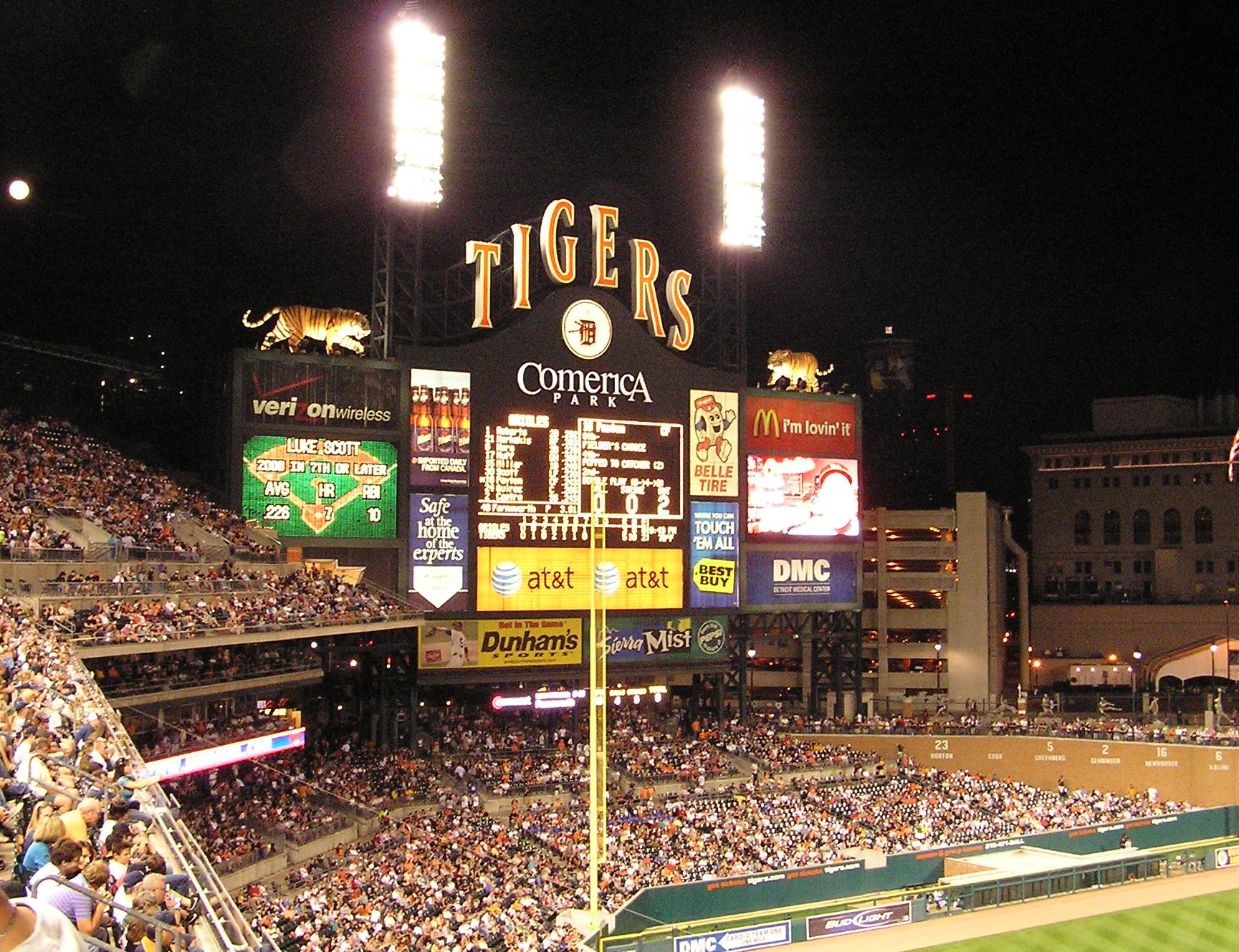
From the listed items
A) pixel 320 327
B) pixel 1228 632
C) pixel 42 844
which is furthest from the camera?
pixel 1228 632

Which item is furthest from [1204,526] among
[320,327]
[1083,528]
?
[320,327]

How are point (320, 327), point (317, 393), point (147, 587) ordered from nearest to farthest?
point (147, 587) → point (317, 393) → point (320, 327)

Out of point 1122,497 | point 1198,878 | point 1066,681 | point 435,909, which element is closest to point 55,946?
point 435,909

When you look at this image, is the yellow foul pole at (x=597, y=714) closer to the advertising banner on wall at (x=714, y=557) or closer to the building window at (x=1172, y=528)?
the advertising banner on wall at (x=714, y=557)

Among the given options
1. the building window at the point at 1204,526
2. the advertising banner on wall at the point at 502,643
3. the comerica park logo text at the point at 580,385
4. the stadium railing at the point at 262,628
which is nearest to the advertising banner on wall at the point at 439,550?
the advertising banner on wall at the point at 502,643

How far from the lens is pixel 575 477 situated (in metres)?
33.9

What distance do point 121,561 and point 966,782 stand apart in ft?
84.9

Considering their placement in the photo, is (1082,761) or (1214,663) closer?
(1082,761)

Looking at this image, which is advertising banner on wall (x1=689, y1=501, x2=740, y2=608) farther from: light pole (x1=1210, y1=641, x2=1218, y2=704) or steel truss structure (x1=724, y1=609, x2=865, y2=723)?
light pole (x1=1210, y1=641, x2=1218, y2=704)

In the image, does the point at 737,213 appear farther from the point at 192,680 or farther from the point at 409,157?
the point at 192,680

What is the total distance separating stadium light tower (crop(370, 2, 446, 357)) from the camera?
32719 millimetres

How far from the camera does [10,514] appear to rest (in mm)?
22422

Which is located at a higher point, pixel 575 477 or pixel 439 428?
pixel 439 428

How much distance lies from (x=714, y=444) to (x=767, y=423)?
7.33ft
